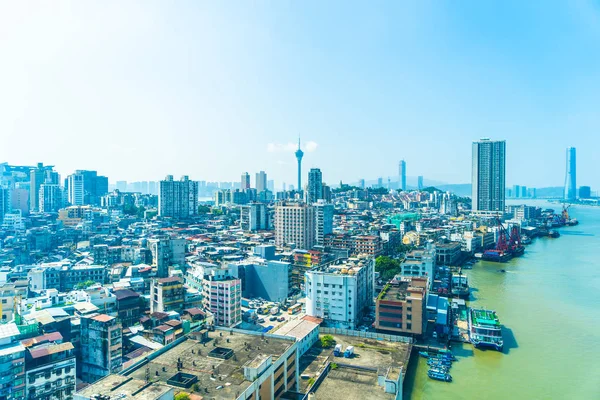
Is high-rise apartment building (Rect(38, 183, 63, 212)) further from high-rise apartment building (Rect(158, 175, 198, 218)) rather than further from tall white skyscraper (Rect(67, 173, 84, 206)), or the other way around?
high-rise apartment building (Rect(158, 175, 198, 218))

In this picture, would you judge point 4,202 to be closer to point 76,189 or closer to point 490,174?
point 76,189

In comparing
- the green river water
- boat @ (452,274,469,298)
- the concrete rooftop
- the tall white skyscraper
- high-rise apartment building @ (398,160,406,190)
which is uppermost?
high-rise apartment building @ (398,160,406,190)

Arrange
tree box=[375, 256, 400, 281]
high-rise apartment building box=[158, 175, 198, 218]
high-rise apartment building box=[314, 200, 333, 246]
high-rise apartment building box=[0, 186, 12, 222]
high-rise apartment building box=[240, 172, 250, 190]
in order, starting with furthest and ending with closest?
high-rise apartment building box=[240, 172, 250, 190]
high-rise apartment building box=[158, 175, 198, 218]
high-rise apartment building box=[0, 186, 12, 222]
high-rise apartment building box=[314, 200, 333, 246]
tree box=[375, 256, 400, 281]

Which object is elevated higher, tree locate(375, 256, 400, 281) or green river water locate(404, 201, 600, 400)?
tree locate(375, 256, 400, 281)

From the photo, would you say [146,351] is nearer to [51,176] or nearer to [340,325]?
[340,325]

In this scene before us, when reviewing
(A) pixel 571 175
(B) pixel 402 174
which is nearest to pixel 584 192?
(A) pixel 571 175

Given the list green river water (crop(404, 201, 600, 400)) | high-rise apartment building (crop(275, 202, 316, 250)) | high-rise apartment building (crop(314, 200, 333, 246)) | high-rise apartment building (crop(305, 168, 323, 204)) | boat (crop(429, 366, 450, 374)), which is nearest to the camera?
green river water (crop(404, 201, 600, 400))

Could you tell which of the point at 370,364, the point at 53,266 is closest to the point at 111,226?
the point at 53,266

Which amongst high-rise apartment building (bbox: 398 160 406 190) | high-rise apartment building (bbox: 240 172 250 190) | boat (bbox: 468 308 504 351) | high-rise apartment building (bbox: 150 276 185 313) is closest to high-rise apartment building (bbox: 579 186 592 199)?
high-rise apartment building (bbox: 398 160 406 190)
